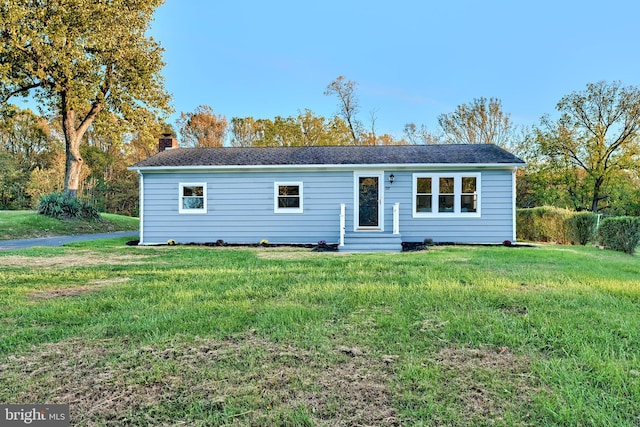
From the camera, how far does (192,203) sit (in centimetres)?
1216

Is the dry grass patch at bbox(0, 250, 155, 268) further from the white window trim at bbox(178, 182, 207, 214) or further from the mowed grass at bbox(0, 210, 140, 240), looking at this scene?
the mowed grass at bbox(0, 210, 140, 240)

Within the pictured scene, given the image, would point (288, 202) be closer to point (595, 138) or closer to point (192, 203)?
point (192, 203)

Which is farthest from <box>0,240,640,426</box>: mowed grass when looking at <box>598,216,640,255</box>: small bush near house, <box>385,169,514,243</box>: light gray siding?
<box>385,169,514,243</box>: light gray siding

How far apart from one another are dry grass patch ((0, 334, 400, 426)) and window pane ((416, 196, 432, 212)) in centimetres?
950

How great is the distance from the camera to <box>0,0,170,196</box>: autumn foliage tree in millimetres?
14781

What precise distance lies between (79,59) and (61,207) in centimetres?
672

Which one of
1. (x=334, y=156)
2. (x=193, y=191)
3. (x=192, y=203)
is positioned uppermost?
(x=334, y=156)

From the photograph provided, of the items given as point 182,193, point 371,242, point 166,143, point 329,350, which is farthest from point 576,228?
point 166,143

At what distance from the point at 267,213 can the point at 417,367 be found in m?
9.83

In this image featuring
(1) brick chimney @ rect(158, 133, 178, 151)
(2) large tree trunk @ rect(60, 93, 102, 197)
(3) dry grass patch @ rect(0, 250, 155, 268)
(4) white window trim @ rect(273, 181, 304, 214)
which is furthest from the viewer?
(2) large tree trunk @ rect(60, 93, 102, 197)

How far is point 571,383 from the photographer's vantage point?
2281 millimetres

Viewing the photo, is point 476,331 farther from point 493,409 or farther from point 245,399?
point 245,399

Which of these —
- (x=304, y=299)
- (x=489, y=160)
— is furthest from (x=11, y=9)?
(x=489, y=160)

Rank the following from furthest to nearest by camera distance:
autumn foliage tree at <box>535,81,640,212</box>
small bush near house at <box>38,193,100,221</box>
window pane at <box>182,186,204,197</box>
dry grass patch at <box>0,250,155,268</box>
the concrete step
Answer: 1. autumn foliage tree at <box>535,81,640,212</box>
2. small bush near house at <box>38,193,100,221</box>
3. window pane at <box>182,186,204,197</box>
4. the concrete step
5. dry grass patch at <box>0,250,155,268</box>
